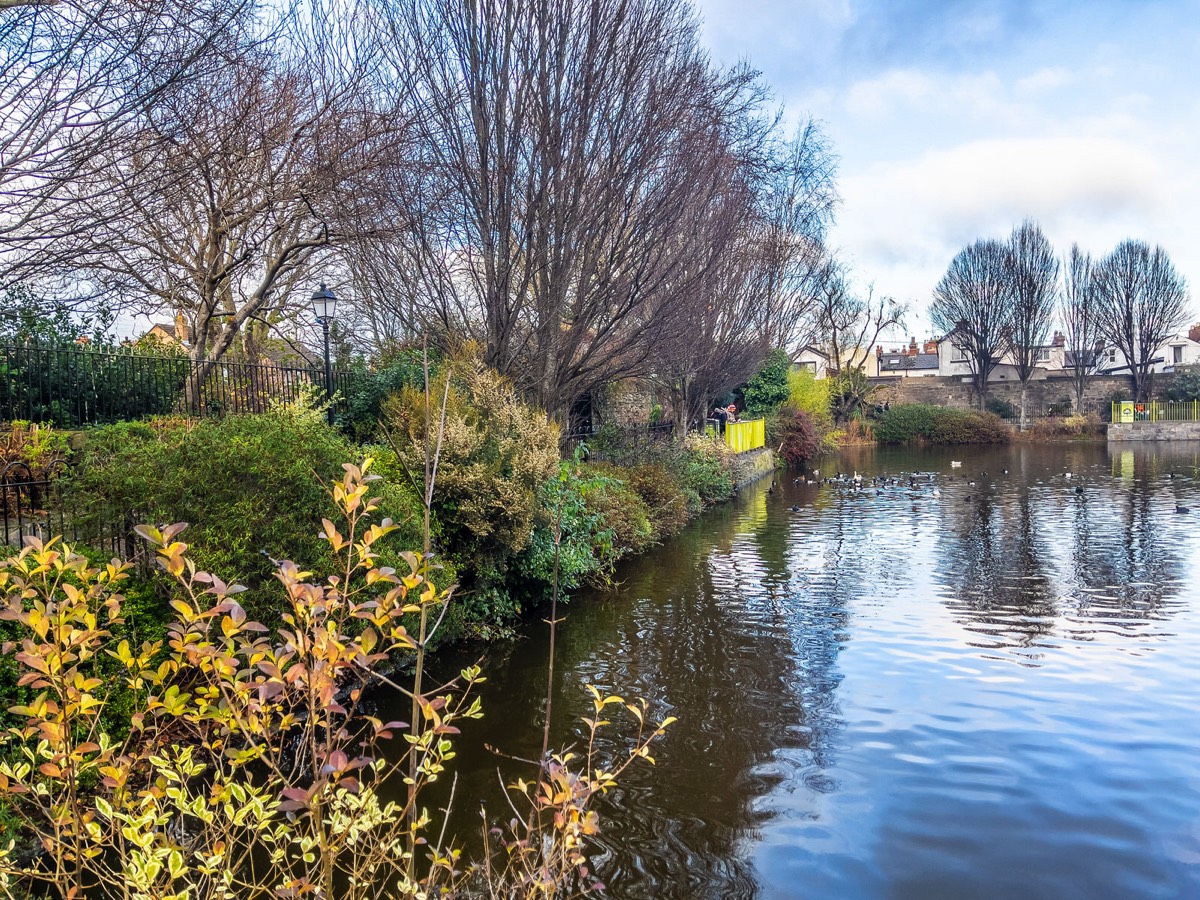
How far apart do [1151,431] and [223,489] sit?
168 feet

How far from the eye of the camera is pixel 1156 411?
48656 millimetres

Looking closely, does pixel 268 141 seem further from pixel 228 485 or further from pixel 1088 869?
pixel 1088 869

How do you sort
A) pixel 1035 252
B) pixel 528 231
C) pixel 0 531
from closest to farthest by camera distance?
pixel 0 531 < pixel 528 231 < pixel 1035 252

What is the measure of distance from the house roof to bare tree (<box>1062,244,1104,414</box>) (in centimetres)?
2015

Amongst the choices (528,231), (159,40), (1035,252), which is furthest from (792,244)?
(1035,252)

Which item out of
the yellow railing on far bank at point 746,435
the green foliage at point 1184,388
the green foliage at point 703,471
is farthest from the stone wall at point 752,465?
the green foliage at point 1184,388

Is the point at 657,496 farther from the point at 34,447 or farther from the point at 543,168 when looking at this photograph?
the point at 34,447

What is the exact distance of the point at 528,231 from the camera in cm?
1133

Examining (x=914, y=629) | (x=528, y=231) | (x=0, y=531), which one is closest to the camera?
(x=0, y=531)

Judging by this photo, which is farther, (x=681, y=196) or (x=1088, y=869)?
(x=681, y=196)

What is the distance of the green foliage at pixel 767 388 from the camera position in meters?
33.1

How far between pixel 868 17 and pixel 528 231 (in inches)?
221

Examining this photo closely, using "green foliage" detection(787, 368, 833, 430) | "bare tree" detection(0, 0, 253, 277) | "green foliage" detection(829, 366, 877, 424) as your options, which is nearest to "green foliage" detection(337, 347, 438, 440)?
"bare tree" detection(0, 0, 253, 277)

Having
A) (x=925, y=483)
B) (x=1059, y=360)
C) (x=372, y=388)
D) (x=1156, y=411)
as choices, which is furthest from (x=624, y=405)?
(x=1059, y=360)
